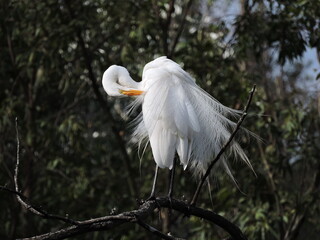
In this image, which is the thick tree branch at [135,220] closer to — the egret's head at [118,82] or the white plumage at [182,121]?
the white plumage at [182,121]

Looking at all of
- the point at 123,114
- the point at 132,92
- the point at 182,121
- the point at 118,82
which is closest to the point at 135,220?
the point at 182,121

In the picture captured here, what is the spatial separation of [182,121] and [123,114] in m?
1.10

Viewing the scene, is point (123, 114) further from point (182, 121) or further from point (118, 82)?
point (182, 121)

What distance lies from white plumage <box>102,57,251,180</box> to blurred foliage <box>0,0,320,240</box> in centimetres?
101

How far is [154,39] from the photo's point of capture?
4.17 meters

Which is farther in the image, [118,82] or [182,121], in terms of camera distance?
[118,82]

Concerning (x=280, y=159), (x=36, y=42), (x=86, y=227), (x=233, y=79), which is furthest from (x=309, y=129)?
(x=86, y=227)

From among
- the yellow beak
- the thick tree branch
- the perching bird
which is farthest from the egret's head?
the thick tree branch

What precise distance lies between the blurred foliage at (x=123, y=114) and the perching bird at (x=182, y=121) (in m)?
1.02

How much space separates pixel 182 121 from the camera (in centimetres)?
255

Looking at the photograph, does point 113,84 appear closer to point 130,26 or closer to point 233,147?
point 233,147

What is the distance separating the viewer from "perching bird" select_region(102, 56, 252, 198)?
2.58 metres

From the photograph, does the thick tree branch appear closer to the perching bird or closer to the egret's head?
the perching bird

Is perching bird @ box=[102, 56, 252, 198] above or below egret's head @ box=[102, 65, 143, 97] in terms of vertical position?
below
